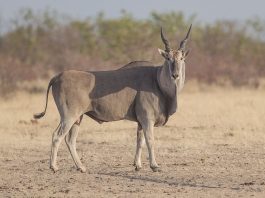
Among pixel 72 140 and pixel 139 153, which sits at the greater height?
pixel 72 140

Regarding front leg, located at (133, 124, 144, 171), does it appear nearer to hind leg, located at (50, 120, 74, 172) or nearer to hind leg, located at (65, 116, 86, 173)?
hind leg, located at (65, 116, 86, 173)

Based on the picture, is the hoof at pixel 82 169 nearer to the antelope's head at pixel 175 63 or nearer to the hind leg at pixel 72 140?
the hind leg at pixel 72 140

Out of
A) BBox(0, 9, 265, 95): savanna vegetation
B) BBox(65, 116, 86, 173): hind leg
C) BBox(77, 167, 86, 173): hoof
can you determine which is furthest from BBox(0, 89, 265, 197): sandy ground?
BBox(0, 9, 265, 95): savanna vegetation

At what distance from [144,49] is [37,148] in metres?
16.2

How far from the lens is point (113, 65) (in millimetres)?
31656

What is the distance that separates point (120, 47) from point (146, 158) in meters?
19.7

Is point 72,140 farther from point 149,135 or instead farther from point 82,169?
point 149,135

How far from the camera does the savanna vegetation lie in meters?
30.6

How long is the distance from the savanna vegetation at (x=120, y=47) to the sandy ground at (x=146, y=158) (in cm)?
897

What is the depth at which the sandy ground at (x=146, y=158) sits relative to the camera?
957 cm

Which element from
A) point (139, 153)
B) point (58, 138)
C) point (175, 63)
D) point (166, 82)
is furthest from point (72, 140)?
point (175, 63)

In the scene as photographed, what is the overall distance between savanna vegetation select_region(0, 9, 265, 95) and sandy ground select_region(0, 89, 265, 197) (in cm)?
897

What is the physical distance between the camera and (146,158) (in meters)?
12.5

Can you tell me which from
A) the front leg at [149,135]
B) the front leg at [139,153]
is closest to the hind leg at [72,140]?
the front leg at [139,153]
